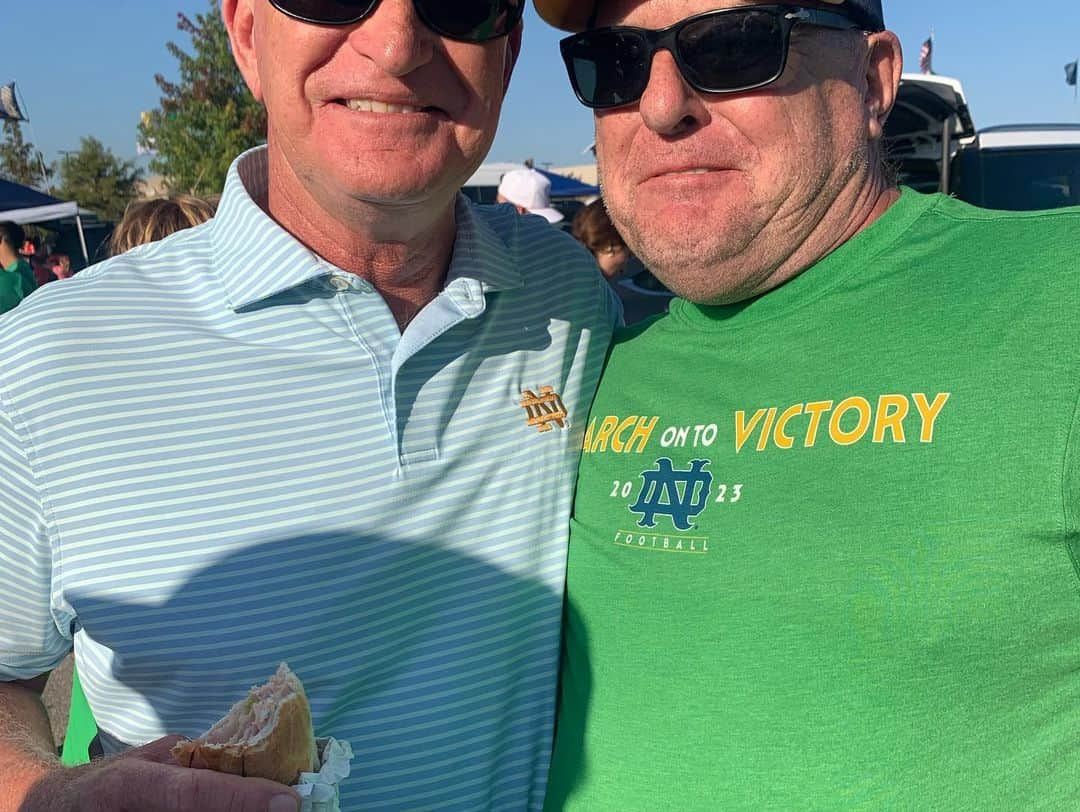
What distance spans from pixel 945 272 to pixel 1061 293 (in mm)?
235

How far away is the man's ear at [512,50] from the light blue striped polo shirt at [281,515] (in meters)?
0.57

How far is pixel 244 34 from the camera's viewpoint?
7.29ft

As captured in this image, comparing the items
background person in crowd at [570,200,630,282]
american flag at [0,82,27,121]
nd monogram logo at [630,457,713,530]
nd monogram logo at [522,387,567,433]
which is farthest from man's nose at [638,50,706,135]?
american flag at [0,82,27,121]

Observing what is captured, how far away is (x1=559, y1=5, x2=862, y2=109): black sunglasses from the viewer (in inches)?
78.8

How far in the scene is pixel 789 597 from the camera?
1719mm

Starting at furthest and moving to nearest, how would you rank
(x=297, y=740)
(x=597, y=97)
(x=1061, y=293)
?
(x=597, y=97) < (x=1061, y=293) < (x=297, y=740)

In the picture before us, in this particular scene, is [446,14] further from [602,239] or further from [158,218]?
[602,239]

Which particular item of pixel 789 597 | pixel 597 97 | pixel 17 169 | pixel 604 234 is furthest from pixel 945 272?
pixel 17 169

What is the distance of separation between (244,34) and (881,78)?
156 centimetres

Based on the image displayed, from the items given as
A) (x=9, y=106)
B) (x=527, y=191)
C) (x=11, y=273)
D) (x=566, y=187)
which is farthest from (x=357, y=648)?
(x=566, y=187)

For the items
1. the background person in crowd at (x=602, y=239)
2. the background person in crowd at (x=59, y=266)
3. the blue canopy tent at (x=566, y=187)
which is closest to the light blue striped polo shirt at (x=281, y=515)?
the background person in crowd at (x=602, y=239)

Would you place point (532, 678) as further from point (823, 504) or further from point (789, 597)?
point (823, 504)

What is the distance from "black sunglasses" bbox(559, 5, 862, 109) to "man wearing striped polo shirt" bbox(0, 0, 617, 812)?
0.96ft

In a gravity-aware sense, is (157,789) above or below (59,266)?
above
